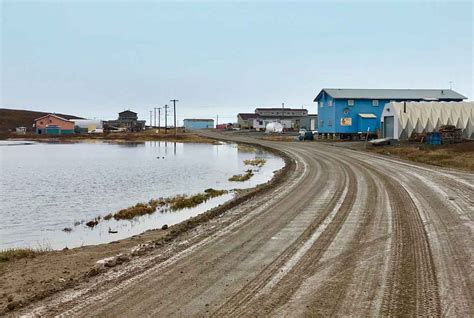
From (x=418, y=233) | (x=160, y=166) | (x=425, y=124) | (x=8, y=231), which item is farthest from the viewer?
(x=425, y=124)

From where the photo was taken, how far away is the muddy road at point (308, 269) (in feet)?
22.6

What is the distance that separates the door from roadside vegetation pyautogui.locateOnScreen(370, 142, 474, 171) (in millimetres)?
9582

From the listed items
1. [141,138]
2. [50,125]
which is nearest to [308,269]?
[141,138]

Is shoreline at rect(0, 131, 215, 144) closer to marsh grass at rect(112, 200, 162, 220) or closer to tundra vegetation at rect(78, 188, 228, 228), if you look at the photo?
tundra vegetation at rect(78, 188, 228, 228)

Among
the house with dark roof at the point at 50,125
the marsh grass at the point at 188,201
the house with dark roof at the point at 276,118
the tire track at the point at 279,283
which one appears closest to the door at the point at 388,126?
the marsh grass at the point at 188,201

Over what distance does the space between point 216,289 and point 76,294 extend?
2314 millimetres

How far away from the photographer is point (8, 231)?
51.4 ft

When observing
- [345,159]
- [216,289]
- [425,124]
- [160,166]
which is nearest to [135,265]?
[216,289]

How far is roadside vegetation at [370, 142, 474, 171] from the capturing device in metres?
31.8

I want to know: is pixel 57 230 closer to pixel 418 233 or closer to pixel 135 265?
pixel 135 265

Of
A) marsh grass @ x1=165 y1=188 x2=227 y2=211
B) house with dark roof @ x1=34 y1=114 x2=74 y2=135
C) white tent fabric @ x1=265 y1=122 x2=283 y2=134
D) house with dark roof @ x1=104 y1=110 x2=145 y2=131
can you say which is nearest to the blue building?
white tent fabric @ x1=265 y1=122 x2=283 y2=134

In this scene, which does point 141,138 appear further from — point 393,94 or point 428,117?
point 428,117

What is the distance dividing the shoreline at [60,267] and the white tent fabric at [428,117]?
44549mm

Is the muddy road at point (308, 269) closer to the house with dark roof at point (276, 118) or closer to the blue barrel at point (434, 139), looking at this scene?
the blue barrel at point (434, 139)
